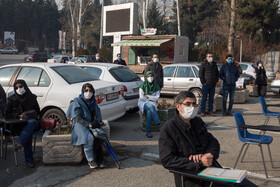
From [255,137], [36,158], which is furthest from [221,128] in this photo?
[36,158]

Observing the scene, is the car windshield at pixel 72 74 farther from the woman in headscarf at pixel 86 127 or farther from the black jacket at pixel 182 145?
the black jacket at pixel 182 145

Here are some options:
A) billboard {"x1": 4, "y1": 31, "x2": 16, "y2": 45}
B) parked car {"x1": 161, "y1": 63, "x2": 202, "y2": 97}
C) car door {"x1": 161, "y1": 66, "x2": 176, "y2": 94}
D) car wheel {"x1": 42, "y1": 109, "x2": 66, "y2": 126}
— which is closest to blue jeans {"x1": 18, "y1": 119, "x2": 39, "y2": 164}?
car wheel {"x1": 42, "y1": 109, "x2": 66, "y2": 126}

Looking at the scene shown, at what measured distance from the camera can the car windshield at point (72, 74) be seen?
7.35m

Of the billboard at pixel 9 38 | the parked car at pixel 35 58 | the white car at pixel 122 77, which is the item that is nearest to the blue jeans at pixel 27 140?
the white car at pixel 122 77

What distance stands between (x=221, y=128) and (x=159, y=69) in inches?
116

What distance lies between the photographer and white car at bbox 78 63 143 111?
9133mm

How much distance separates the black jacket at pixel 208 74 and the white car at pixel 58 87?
118 inches

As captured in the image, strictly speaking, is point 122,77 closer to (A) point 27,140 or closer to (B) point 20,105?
(B) point 20,105

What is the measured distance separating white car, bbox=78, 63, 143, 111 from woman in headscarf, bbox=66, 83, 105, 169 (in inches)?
139

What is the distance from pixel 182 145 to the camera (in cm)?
328

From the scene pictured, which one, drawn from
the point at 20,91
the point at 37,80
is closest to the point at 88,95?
the point at 20,91

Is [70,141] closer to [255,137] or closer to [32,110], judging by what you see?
[32,110]

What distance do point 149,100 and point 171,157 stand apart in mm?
4573

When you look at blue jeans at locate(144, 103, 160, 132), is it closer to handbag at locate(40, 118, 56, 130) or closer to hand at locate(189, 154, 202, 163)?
handbag at locate(40, 118, 56, 130)
